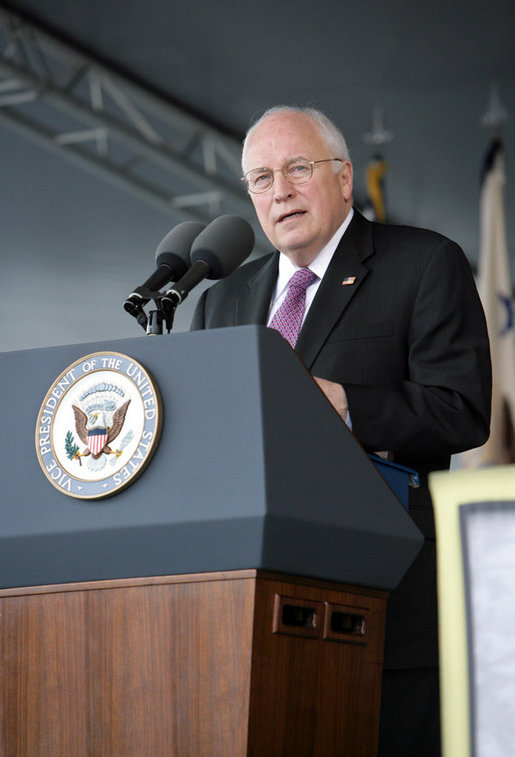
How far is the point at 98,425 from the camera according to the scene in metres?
1.16

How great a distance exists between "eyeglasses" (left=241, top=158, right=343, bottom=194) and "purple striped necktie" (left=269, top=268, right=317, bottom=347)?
162 mm

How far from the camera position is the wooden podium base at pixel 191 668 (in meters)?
1.06

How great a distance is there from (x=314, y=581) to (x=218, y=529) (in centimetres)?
14

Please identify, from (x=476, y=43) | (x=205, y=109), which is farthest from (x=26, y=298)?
(x=476, y=43)

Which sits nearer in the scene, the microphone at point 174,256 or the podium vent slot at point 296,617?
the podium vent slot at point 296,617

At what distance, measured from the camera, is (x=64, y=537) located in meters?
1.14

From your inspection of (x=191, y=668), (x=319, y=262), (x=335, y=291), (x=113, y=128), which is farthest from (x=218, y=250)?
(x=113, y=128)

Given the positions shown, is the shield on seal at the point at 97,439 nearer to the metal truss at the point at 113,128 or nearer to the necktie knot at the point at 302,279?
the necktie knot at the point at 302,279

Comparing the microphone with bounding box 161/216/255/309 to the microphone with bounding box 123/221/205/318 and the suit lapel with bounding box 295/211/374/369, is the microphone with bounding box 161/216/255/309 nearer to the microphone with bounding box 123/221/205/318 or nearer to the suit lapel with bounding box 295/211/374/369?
the microphone with bounding box 123/221/205/318

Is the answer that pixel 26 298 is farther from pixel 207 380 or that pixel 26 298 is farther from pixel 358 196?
pixel 207 380

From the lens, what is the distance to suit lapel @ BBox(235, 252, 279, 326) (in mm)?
1831

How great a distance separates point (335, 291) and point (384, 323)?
0.37ft

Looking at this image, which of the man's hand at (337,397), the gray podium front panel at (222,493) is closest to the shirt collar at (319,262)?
the man's hand at (337,397)

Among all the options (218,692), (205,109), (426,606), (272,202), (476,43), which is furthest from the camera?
(205,109)
